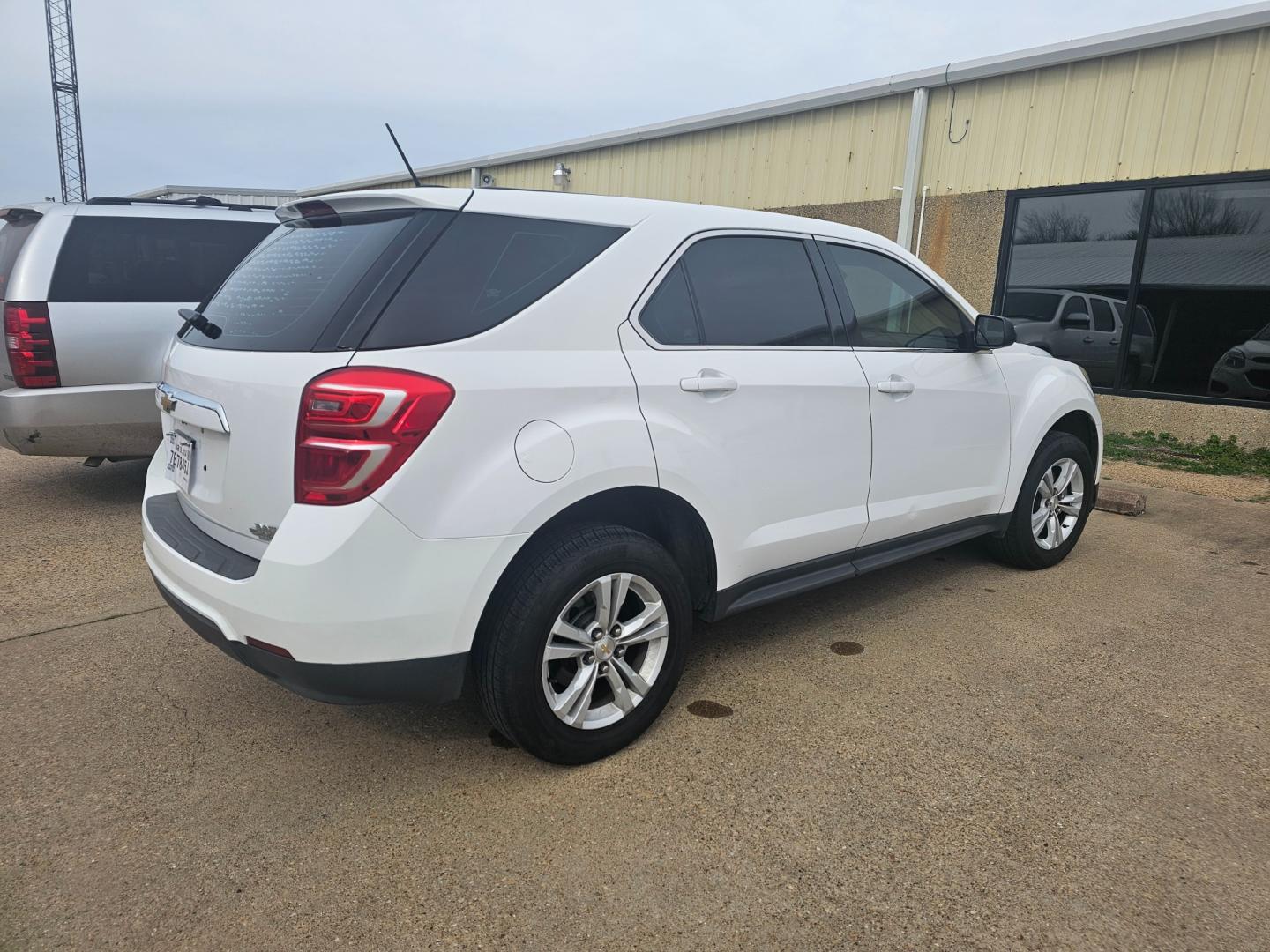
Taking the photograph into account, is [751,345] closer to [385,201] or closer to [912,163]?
[385,201]

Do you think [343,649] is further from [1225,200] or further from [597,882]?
[1225,200]

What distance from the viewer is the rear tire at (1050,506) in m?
4.36

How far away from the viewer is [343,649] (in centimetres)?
217

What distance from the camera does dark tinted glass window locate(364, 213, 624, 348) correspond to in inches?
89.9

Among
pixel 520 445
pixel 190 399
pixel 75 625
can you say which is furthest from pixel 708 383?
pixel 75 625

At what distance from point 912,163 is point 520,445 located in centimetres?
799

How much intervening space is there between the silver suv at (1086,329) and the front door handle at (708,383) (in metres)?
6.78

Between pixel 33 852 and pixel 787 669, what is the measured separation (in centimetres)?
246

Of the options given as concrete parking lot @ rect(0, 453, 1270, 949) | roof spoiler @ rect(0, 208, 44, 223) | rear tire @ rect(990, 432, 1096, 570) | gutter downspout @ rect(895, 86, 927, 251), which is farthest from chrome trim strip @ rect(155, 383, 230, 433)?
gutter downspout @ rect(895, 86, 927, 251)

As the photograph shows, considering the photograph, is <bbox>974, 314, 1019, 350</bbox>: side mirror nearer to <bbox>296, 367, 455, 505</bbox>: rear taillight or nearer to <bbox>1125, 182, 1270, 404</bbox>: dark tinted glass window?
<bbox>296, 367, 455, 505</bbox>: rear taillight

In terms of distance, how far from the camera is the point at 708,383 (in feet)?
9.07

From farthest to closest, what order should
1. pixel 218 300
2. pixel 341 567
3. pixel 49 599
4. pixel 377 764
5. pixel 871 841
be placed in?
pixel 49 599 < pixel 218 300 < pixel 377 764 < pixel 871 841 < pixel 341 567

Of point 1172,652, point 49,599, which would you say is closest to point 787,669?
point 1172,652

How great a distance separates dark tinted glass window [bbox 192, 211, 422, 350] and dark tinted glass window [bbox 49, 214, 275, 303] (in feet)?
8.14
